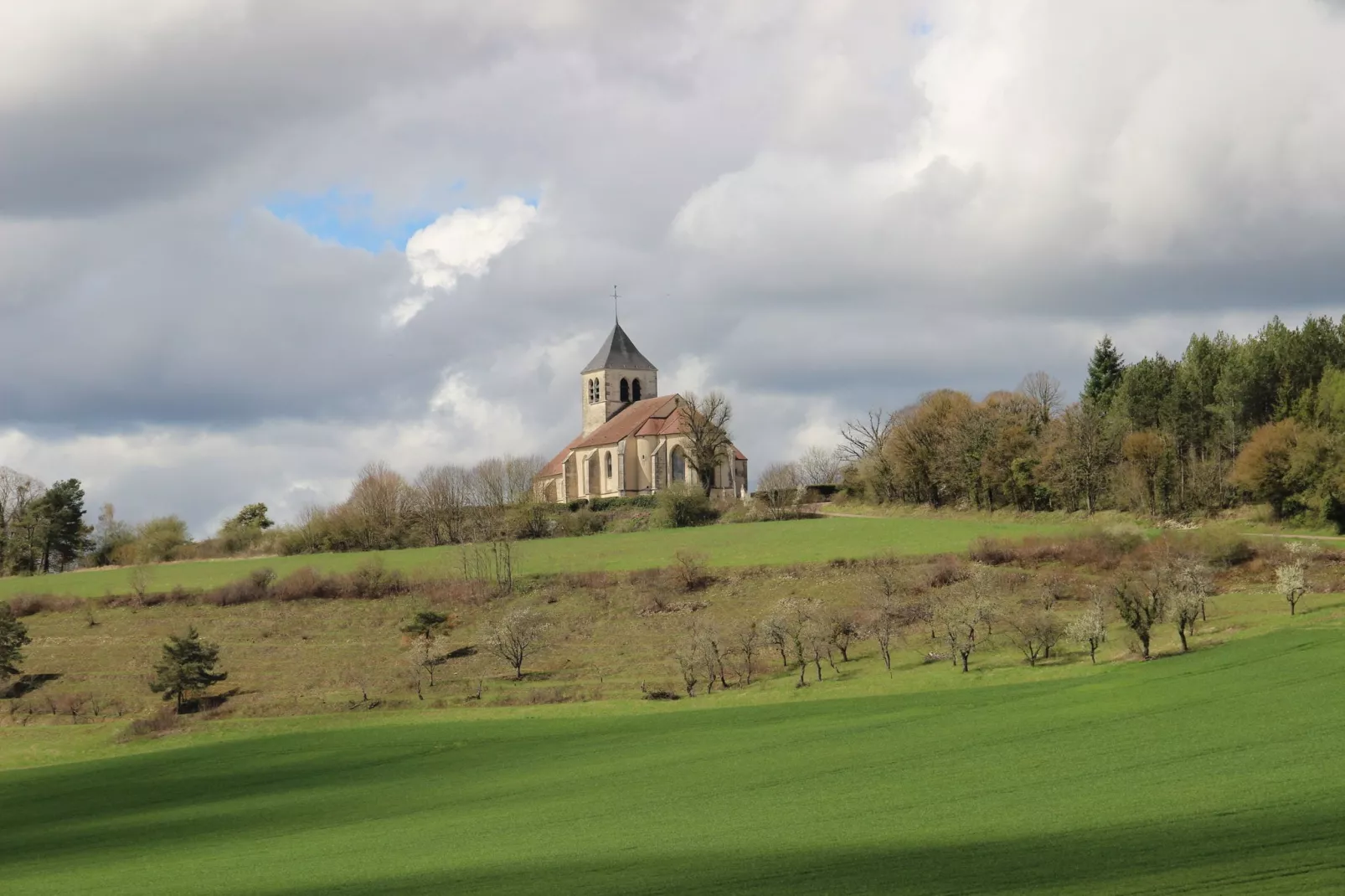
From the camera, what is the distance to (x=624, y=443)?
387 ft

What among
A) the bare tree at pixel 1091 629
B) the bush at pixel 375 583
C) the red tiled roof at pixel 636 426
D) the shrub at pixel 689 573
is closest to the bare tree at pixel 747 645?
the shrub at pixel 689 573

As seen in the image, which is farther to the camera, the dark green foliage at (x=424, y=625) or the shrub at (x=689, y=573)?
the shrub at (x=689, y=573)

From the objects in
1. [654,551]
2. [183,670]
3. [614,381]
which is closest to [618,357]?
[614,381]

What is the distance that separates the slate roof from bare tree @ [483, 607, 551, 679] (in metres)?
75.2

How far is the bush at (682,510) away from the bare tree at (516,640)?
3340cm

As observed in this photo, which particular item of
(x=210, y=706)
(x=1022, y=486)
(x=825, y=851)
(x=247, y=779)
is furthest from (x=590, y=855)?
(x=1022, y=486)

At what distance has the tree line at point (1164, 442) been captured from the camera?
65.6 metres

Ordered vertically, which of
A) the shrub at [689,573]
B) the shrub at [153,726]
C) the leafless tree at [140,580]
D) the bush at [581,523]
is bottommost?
the shrub at [153,726]

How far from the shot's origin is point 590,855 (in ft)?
77.3

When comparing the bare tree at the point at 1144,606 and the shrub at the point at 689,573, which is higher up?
the shrub at the point at 689,573

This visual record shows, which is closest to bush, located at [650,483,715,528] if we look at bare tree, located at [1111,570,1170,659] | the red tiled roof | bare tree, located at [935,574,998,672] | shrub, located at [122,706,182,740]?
the red tiled roof

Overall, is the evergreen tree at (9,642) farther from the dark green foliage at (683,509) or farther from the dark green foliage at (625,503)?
the dark green foliage at (625,503)

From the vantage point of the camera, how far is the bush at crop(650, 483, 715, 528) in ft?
300

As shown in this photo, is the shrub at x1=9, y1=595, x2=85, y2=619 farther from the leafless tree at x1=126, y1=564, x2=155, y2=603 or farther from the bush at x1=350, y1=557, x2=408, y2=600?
the bush at x1=350, y1=557, x2=408, y2=600
